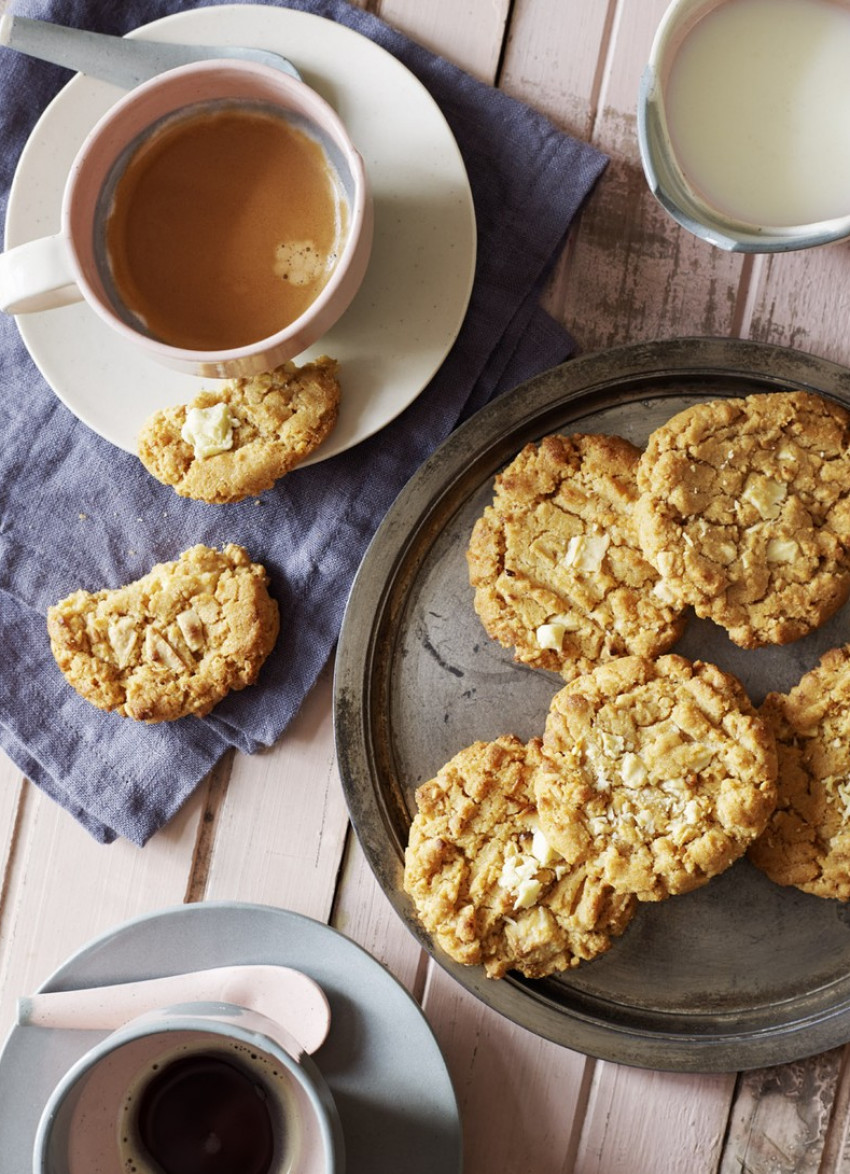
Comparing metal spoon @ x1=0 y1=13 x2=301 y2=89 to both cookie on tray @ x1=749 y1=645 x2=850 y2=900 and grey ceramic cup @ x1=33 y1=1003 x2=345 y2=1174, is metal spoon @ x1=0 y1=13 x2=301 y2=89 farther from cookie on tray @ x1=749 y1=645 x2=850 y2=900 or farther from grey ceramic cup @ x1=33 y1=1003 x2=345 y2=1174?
grey ceramic cup @ x1=33 y1=1003 x2=345 y2=1174

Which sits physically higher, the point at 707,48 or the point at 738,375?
the point at 707,48

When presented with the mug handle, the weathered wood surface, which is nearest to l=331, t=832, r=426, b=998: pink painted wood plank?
the weathered wood surface

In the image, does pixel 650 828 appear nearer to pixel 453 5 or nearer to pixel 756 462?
pixel 756 462

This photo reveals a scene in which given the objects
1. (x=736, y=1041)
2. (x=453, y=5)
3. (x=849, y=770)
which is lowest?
(x=736, y=1041)

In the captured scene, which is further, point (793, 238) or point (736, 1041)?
point (736, 1041)

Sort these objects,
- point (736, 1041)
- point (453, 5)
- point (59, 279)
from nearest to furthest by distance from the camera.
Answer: point (59, 279) → point (736, 1041) → point (453, 5)

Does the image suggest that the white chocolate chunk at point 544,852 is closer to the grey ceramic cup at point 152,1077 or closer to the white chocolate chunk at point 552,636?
the white chocolate chunk at point 552,636

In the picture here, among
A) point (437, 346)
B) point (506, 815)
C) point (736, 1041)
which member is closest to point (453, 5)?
point (437, 346)
